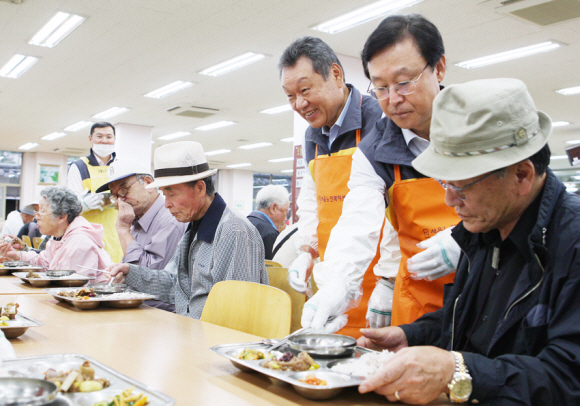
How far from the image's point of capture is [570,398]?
98 centimetres

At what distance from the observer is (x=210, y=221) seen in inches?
97.0

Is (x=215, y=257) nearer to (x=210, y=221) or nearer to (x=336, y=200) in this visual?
(x=210, y=221)

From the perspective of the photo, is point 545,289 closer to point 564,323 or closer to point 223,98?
point 564,323

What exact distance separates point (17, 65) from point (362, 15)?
5095 millimetres

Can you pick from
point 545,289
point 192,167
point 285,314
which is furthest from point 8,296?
point 545,289

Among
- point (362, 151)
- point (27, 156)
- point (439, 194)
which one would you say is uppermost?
point (27, 156)

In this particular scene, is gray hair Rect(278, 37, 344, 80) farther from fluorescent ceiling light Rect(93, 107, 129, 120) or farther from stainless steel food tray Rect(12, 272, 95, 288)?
fluorescent ceiling light Rect(93, 107, 129, 120)

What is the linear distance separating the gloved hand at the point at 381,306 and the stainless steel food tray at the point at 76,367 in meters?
1.12

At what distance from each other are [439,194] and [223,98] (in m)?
7.20

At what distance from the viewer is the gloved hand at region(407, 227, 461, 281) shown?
1576 mm

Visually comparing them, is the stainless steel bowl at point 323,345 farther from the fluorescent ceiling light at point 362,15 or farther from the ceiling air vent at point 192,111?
the ceiling air vent at point 192,111

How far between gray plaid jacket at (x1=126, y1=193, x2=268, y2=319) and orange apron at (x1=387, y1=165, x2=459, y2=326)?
791mm

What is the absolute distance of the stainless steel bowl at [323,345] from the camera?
1.24m

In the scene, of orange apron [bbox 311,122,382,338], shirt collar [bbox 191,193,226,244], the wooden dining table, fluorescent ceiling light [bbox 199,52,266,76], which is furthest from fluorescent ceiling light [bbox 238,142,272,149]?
the wooden dining table
